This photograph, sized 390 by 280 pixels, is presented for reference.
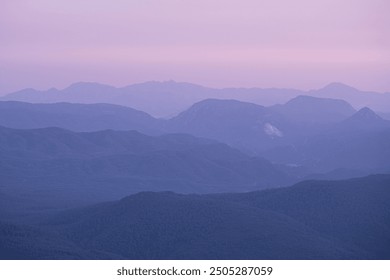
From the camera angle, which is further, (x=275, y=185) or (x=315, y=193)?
(x=275, y=185)

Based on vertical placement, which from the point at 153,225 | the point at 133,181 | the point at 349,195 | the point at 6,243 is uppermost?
the point at 133,181

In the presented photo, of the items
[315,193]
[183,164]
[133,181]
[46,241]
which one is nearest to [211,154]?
[183,164]

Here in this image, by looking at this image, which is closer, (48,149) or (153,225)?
(153,225)

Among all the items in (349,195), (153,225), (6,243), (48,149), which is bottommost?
(6,243)

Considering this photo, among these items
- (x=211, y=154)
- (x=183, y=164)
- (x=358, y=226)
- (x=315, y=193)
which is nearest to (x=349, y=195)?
(x=315, y=193)

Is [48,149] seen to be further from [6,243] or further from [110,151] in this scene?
[6,243]

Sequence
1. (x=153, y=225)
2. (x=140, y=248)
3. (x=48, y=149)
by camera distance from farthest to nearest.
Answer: (x=48, y=149)
(x=153, y=225)
(x=140, y=248)

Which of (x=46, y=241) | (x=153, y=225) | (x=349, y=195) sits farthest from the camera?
(x=349, y=195)

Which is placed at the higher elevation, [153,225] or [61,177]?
[61,177]

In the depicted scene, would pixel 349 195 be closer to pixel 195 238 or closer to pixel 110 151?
pixel 195 238
